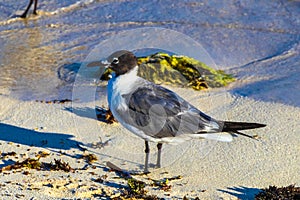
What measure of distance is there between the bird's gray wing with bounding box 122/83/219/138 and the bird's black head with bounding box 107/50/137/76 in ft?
0.83

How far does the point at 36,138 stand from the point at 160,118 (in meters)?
1.15

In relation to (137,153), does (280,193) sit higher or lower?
lower

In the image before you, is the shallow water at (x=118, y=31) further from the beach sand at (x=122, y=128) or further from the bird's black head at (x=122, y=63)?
the bird's black head at (x=122, y=63)

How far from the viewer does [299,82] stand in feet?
21.1

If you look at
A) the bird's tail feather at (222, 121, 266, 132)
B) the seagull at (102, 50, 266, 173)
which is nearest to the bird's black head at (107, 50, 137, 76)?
the seagull at (102, 50, 266, 173)

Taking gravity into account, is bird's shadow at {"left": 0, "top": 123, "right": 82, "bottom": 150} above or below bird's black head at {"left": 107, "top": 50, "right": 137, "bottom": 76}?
below

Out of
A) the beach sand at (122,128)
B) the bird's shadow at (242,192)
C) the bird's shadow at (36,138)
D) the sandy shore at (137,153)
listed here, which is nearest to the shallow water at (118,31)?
the beach sand at (122,128)

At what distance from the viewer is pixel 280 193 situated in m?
4.15

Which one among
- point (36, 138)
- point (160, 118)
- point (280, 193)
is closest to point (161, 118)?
point (160, 118)

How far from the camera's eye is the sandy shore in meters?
4.31

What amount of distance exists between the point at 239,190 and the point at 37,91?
2713mm

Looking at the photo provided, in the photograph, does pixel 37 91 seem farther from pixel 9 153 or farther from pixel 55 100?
pixel 9 153

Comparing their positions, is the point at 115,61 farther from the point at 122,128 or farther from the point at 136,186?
the point at 136,186

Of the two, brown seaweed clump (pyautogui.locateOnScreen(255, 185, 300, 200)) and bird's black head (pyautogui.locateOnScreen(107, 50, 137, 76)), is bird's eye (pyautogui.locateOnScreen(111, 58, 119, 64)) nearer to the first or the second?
bird's black head (pyautogui.locateOnScreen(107, 50, 137, 76))
